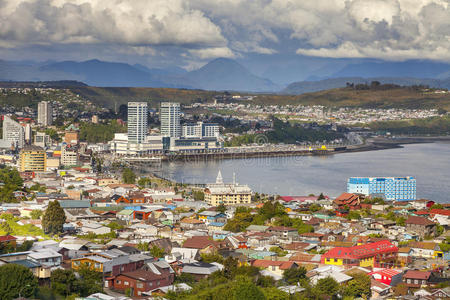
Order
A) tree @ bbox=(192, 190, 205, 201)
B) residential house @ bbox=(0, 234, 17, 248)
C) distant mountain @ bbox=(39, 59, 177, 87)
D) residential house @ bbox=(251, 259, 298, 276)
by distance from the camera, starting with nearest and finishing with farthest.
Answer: residential house @ bbox=(251, 259, 298, 276)
residential house @ bbox=(0, 234, 17, 248)
tree @ bbox=(192, 190, 205, 201)
distant mountain @ bbox=(39, 59, 177, 87)

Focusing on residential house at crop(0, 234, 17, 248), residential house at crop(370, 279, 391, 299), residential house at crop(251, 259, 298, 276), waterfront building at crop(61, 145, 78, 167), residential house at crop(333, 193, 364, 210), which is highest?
waterfront building at crop(61, 145, 78, 167)

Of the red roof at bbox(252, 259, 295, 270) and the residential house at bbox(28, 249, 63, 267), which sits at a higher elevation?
the residential house at bbox(28, 249, 63, 267)

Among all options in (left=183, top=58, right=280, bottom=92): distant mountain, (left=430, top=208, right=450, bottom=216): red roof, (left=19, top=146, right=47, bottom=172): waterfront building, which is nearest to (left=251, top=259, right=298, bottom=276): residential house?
(left=430, top=208, right=450, bottom=216): red roof

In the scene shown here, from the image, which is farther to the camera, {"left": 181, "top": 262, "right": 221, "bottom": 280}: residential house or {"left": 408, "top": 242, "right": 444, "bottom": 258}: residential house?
{"left": 408, "top": 242, "right": 444, "bottom": 258}: residential house

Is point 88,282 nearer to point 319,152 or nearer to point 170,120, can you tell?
point 170,120

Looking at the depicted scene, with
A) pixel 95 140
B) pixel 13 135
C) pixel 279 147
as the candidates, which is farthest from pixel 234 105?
pixel 13 135

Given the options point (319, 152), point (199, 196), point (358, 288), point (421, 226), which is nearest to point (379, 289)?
point (358, 288)

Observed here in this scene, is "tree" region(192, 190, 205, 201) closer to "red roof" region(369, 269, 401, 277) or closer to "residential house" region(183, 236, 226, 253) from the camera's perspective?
"residential house" region(183, 236, 226, 253)
